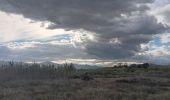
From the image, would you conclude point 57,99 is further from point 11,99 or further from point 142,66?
point 142,66

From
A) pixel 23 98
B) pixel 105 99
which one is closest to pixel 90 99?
pixel 105 99

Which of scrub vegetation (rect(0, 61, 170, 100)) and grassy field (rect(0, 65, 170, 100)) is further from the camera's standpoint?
scrub vegetation (rect(0, 61, 170, 100))

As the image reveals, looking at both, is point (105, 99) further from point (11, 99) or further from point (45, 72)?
point (45, 72)

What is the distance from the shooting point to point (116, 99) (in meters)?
24.9

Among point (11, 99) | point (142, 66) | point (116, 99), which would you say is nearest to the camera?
point (11, 99)

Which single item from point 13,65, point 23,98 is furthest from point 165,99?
point 13,65

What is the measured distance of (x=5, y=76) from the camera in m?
61.0

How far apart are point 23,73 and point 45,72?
18.9 feet

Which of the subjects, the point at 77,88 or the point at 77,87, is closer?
the point at 77,88

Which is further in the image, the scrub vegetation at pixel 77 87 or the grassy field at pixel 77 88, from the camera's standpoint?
the scrub vegetation at pixel 77 87

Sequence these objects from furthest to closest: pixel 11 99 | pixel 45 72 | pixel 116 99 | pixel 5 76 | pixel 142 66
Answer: pixel 142 66
pixel 45 72
pixel 5 76
pixel 116 99
pixel 11 99

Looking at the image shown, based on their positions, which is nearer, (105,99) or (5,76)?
(105,99)

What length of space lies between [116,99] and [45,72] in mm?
49759

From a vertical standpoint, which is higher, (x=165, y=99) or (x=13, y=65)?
(x=13, y=65)
